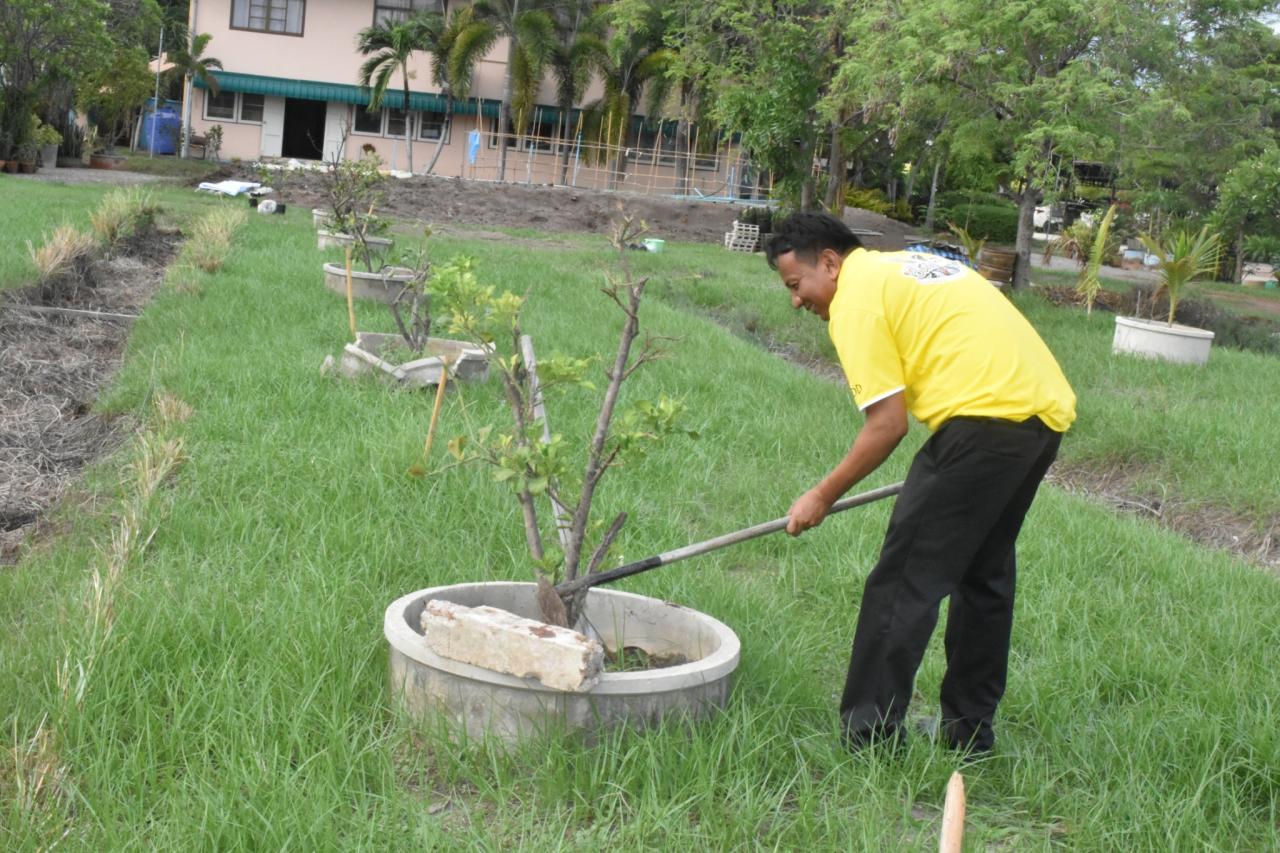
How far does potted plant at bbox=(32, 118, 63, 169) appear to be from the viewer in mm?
29091

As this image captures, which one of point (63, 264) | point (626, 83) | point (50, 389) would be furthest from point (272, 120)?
point (50, 389)

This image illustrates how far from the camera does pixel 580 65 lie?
32938 millimetres

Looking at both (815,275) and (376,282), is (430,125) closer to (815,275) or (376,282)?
(376,282)

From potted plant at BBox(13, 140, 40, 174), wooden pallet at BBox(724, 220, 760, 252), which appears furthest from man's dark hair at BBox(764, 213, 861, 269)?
potted plant at BBox(13, 140, 40, 174)

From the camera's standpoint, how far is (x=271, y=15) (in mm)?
35312

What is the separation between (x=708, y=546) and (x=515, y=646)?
62 centimetres

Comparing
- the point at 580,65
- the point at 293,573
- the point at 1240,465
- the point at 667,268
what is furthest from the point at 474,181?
the point at 293,573

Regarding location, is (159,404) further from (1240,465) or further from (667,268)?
(667,268)

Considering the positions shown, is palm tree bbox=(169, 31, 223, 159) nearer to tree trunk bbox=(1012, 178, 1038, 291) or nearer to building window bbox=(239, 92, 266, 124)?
building window bbox=(239, 92, 266, 124)

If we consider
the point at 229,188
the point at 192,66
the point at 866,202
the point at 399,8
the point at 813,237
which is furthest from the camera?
the point at 399,8

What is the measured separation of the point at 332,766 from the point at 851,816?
1222 millimetres

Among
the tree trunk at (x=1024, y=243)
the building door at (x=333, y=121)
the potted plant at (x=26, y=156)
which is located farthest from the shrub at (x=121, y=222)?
the building door at (x=333, y=121)

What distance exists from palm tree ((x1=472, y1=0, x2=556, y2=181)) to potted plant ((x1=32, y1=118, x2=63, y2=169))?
32.9 feet

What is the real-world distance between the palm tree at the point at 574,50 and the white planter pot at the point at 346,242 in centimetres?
1829
